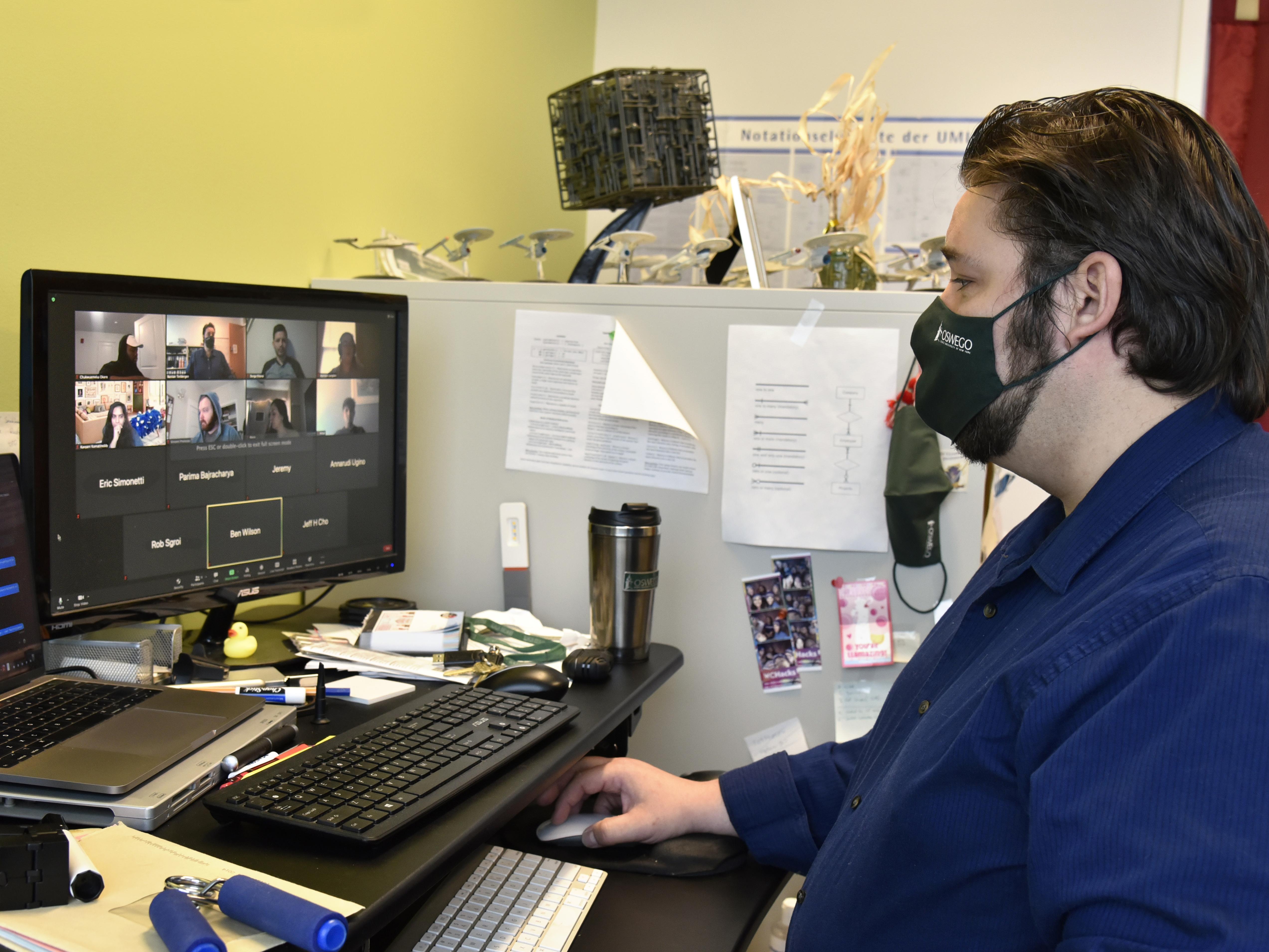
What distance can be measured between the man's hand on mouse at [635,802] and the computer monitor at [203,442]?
451 millimetres

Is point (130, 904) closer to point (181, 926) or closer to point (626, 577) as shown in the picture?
point (181, 926)

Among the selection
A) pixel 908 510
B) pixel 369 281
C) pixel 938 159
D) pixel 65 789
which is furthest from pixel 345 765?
pixel 938 159

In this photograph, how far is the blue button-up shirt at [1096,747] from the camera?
0.53 m

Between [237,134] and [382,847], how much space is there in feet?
3.71

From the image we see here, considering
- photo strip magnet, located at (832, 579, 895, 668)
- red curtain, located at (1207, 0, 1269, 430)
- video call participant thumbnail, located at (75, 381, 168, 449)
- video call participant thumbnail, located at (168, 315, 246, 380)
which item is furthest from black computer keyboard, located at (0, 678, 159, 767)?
red curtain, located at (1207, 0, 1269, 430)

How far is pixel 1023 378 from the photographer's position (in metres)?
0.84

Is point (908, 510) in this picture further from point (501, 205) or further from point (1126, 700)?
point (501, 205)

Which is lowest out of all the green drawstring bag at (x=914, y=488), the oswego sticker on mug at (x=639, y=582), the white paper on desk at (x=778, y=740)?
the white paper on desk at (x=778, y=740)

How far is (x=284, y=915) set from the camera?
1.92 ft

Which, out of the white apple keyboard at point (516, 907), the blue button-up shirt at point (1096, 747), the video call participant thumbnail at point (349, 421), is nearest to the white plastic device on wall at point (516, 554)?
the video call participant thumbnail at point (349, 421)

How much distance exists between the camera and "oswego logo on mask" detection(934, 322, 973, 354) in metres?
0.89

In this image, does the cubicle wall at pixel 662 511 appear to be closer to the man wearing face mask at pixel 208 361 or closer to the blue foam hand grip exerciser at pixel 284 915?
the man wearing face mask at pixel 208 361

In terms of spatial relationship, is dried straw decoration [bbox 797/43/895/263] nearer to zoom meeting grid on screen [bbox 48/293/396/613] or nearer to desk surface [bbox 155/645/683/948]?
zoom meeting grid on screen [bbox 48/293/396/613]

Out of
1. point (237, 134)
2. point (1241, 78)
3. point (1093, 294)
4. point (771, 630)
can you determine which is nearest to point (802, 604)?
point (771, 630)
